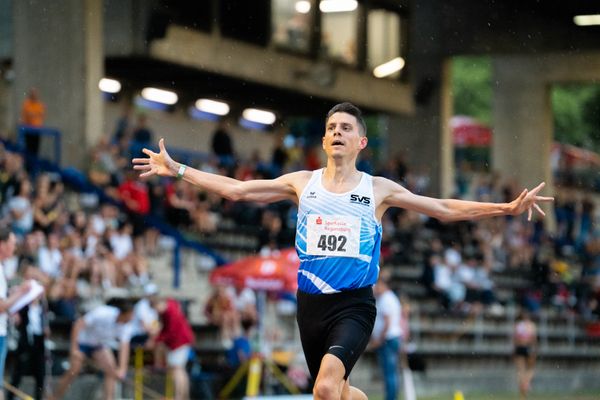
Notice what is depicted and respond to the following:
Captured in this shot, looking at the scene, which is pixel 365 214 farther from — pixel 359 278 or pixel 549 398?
pixel 549 398

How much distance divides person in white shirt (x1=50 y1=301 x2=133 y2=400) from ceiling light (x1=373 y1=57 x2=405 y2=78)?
21065mm

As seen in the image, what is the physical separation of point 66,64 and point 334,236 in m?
18.0

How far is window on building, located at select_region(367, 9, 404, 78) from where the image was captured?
39.4 metres

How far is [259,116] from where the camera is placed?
41156 mm

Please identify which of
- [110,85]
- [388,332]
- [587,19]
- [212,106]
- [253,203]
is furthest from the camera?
[212,106]

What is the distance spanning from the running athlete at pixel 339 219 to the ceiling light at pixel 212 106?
92.3 feet

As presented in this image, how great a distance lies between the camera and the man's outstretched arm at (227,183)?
10.8 meters

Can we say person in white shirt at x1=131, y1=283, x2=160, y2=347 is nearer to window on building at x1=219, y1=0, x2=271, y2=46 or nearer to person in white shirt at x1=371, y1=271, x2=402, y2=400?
person in white shirt at x1=371, y1=271, x2=402, y2=400

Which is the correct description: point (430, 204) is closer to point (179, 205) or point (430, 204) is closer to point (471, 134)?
point (179, 205)

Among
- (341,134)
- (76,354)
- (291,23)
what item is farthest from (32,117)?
(341,134)

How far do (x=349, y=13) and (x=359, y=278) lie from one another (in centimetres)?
2852

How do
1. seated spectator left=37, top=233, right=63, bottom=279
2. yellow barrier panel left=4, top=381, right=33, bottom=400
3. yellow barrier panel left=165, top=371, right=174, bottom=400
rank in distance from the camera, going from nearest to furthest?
1. yellow barrier panel left=4, top=381, right=33, bottom=400
2. seated spectator left=37, top=233, right=63, bottom=279
3. yellow barrier panel left=165, top=371, right=174, bottom=400

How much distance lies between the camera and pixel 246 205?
29.5 meters

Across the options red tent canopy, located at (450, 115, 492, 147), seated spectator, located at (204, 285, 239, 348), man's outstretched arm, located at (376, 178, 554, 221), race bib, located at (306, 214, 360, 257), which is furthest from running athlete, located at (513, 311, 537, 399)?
red tent canopy, located at (450, 115, 492, 147)
